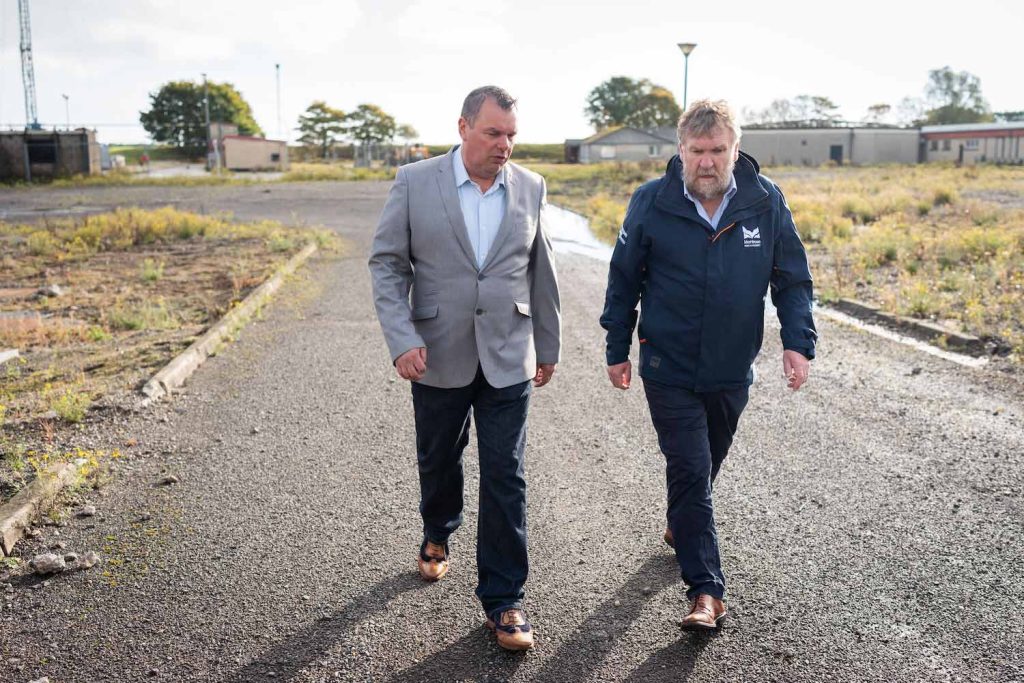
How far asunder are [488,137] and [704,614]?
2037 mm

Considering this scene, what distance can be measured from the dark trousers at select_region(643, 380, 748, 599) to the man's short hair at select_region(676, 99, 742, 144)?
1.05 metres

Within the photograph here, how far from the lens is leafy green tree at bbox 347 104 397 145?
109 metres

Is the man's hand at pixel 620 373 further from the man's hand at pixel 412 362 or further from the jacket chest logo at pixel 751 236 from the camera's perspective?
the man's hand at pixel 412 362

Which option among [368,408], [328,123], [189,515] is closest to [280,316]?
[368,408]

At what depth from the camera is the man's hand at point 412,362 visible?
12.3 ft

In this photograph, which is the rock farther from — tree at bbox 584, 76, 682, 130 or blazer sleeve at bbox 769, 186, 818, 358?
tree at bbox 584, 76, 682, 130

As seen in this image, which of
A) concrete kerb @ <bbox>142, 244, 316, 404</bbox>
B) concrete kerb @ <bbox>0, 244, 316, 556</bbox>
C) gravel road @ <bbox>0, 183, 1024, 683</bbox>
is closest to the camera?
gravel road @ <bbox>0, 183, 1024, 683</bbox>

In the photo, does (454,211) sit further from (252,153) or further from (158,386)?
(252,153)

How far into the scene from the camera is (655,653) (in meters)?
3.59

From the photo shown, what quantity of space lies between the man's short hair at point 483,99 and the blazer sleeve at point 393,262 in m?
0.39

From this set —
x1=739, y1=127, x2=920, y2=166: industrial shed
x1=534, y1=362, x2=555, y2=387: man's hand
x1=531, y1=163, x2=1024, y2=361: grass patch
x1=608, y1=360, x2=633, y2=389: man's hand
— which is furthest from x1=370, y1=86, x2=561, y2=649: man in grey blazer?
x1=739, y1=127, x2=920, y2=166: industrial shed

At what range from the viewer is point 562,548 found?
181 inches

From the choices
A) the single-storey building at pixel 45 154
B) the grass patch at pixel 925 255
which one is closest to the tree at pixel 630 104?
the single-storey building at pixel 45 154

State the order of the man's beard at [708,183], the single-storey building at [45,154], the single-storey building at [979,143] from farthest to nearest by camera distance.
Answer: the single-storey building at [979,143] < the single-storey building at [45,154] < the man's beard at [708,183]
